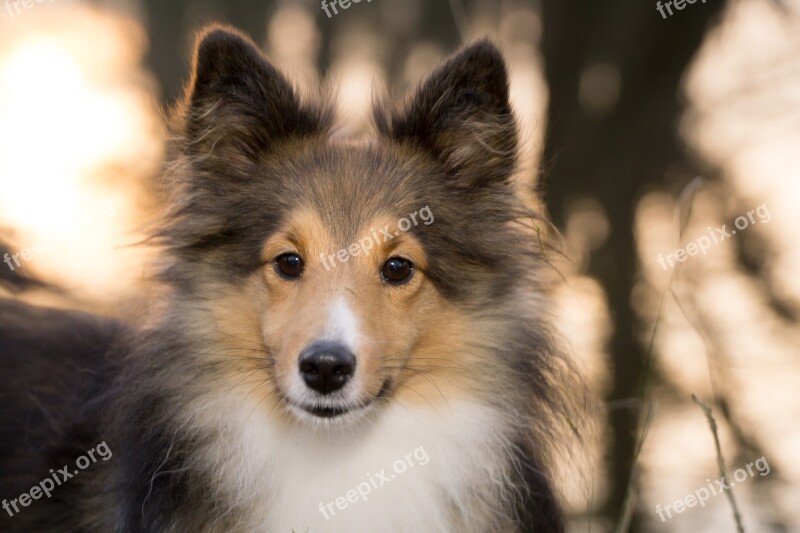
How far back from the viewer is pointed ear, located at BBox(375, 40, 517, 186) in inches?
132

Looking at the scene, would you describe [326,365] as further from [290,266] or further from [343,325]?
[290,266]

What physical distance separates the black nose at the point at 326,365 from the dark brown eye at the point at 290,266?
1.42 ft

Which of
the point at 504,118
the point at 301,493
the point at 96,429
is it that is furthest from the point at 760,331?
the point at 96,429

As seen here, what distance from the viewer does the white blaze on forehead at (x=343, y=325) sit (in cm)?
288

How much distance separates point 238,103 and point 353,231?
0.74 metres

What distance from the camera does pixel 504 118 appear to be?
347cm

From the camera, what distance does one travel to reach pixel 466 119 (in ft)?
11.5

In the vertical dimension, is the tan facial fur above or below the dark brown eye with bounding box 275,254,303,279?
below

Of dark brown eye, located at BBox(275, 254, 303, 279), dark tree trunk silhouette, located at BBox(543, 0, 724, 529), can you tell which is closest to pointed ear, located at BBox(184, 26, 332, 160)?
dark brown eye, located at BBox(275, 254, 303, 279)

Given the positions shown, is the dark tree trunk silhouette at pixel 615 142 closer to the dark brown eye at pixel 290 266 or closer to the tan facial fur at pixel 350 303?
the tan facial fur at pixel 350 303

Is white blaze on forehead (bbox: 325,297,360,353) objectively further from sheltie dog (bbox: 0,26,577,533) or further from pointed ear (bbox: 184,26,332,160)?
pointed ear (bbox: 184,26,332,160)

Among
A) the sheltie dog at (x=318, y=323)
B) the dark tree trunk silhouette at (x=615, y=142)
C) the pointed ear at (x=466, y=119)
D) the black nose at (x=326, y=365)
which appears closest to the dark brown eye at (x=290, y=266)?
the sheltie dog at (x=318, y=323)

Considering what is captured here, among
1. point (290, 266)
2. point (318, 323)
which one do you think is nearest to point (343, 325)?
point (318, 323)

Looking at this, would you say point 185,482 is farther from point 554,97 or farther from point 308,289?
point 554,97
